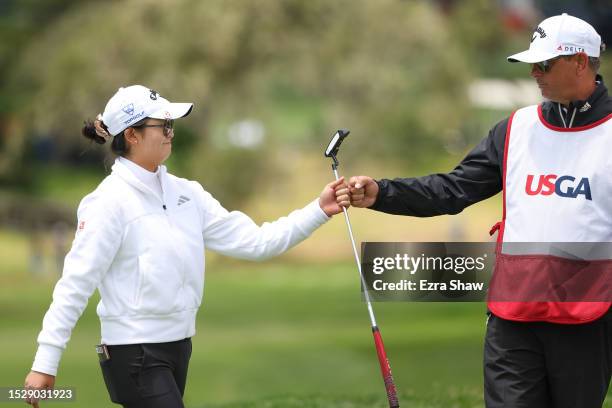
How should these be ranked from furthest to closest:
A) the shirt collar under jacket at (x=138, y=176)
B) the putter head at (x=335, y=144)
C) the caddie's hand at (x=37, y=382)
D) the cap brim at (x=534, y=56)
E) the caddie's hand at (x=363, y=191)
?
1. the putter head at (x=335, y=144)
2. the caddie's hand at (x=363, y=191)
3. the shirt collar under jacket at (x=138, y=176)
4. the cap brim at (x=534, y=56)
5. the caddie's hand at (x=37, y=382)

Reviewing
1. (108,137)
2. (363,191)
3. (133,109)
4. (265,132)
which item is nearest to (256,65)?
(265,132)

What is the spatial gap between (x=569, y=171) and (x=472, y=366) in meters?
9.69

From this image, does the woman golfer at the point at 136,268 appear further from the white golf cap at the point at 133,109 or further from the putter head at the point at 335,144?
the putter head at the point at 335,144

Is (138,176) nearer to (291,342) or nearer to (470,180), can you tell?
(470,180)

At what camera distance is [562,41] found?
180 inches

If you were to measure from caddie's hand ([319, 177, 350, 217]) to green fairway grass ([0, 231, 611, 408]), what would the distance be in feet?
6.92

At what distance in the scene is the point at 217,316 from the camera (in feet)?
69.4

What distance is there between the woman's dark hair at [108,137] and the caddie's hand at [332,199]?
0.94m

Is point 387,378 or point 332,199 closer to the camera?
point 387,378

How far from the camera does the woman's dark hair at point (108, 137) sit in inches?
187

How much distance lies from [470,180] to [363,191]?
507 millimetres

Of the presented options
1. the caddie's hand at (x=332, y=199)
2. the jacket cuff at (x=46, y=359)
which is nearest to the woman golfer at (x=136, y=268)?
the jacket cuff at (x=46, y=359)

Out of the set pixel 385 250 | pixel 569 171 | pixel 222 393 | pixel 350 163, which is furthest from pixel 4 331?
pixel 569 171

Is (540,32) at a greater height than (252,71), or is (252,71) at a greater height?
(252,71)
